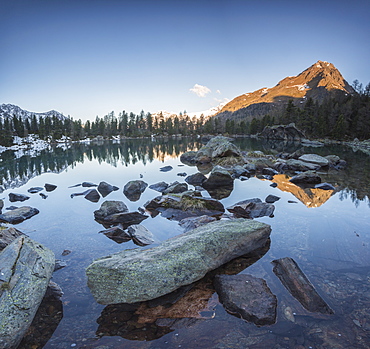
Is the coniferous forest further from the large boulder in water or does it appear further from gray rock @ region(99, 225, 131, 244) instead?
gray rock @ region(99, 225, 131, 244)

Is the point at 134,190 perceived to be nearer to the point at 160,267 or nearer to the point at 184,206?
the point at 184,206

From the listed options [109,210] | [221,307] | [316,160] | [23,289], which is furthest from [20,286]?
[316,160]

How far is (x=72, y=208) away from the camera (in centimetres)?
1437

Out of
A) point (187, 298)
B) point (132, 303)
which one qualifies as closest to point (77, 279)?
point (132, 303)

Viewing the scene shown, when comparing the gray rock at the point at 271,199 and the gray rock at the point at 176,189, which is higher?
the gray rock at the point at 176,189

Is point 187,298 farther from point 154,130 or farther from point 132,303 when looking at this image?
point 154,130

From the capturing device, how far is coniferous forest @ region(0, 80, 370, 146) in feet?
243

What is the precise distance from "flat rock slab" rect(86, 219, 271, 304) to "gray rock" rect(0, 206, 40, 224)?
27.5 ft

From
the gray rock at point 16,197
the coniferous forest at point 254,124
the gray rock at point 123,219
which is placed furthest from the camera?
the coniferous forest at point 254,124

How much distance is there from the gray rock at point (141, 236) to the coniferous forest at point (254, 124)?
81182 mm

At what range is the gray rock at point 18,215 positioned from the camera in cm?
1189

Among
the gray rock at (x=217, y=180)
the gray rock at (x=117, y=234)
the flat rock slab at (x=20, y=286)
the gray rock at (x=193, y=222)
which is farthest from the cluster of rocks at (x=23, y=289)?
the gray rock at (x=217, y=180)

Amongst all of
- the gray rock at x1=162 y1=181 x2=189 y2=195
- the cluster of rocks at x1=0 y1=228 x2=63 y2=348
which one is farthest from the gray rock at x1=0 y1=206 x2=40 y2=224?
the gray rock at x1=162 y1=181 x2=189 y2=195

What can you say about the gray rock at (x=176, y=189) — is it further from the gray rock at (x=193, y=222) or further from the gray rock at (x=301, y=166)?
the gray rock at (x=301, y=166)
